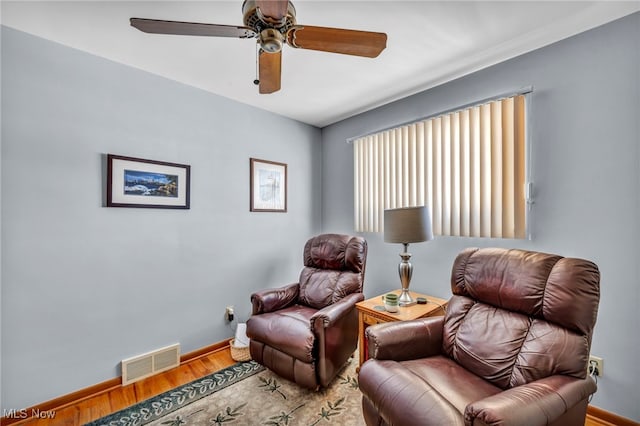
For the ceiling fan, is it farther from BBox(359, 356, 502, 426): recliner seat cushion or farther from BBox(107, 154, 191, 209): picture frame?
BBox(359, 356, 502, 426): recliner seat cushion

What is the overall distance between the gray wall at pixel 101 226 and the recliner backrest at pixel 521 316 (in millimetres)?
2080

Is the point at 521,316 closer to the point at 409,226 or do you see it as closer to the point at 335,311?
the point at 409,226

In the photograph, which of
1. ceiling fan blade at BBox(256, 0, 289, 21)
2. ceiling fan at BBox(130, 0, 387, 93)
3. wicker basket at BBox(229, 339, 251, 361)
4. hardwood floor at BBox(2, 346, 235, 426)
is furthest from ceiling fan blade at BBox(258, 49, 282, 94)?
hardwood floor at BBox(2, 346, 235, 426)

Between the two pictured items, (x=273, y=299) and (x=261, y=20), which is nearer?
(x=261, y=20)

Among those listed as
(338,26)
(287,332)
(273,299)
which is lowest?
(287,332)

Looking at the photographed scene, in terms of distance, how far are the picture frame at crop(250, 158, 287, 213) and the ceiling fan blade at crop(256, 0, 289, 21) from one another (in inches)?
75.6

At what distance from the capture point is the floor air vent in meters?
2.19

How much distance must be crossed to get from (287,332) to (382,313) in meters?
0.71

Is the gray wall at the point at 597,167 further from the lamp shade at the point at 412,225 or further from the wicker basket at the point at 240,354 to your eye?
the wicker basket at the point at 240,354

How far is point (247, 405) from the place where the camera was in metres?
1.94

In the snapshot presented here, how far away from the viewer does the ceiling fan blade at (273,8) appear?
113 cm

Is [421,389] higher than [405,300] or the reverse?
the reverse

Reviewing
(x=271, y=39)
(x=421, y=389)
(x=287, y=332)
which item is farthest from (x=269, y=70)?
(x=421, y=389)

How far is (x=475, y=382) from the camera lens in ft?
4.77
